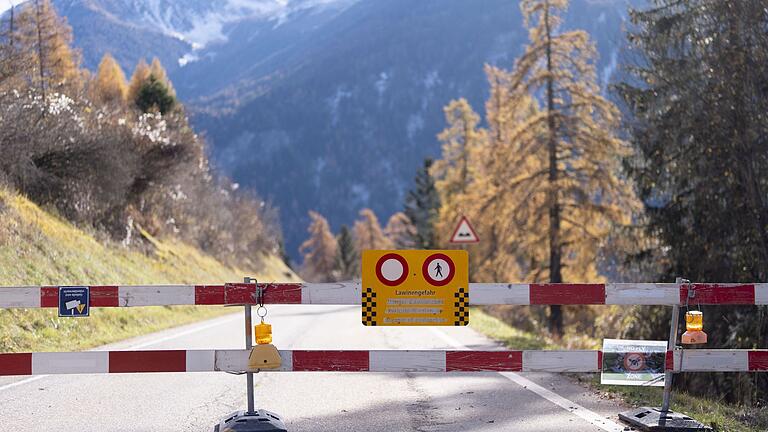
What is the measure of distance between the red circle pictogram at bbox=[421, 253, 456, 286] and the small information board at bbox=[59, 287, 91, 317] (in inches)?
96.6

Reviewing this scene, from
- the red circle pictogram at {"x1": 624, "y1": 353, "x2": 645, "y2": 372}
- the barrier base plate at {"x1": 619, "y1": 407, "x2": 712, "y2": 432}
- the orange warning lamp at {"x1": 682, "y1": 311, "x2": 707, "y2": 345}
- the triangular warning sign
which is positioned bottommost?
the barrier base plate at {"x1": 619, "y1": 407, "x2": 712, "y2": 432}

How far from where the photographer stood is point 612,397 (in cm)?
765

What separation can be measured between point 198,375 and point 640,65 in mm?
10195

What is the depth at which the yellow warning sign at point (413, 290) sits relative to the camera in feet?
19.4

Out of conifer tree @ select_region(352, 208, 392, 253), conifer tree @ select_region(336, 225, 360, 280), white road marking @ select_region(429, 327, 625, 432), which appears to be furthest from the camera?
conifer tree @ select_region(352, 208, 392, 253)

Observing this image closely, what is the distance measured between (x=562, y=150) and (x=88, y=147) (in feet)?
47.4

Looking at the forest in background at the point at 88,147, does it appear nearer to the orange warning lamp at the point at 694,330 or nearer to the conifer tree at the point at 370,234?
the orange warning lamp at the point at 694,330

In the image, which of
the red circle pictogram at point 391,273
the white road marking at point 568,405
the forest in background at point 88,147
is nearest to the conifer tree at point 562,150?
the forest in background at point 88,147

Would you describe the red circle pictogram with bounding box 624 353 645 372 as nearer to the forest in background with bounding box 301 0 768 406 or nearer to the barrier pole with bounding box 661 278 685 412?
the barrier pole with bounding box 661 278 685 412

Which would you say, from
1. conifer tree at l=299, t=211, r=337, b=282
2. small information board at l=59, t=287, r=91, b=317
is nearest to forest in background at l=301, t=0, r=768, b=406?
small information board at l=59, t=287, r=91, b=317

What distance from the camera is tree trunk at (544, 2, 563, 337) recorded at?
918 inches

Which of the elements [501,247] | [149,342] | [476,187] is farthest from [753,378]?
[476,187]

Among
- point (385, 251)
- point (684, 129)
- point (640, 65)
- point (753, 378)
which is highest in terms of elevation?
point (640, 65)

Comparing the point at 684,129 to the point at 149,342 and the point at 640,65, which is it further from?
the point at 149,342
